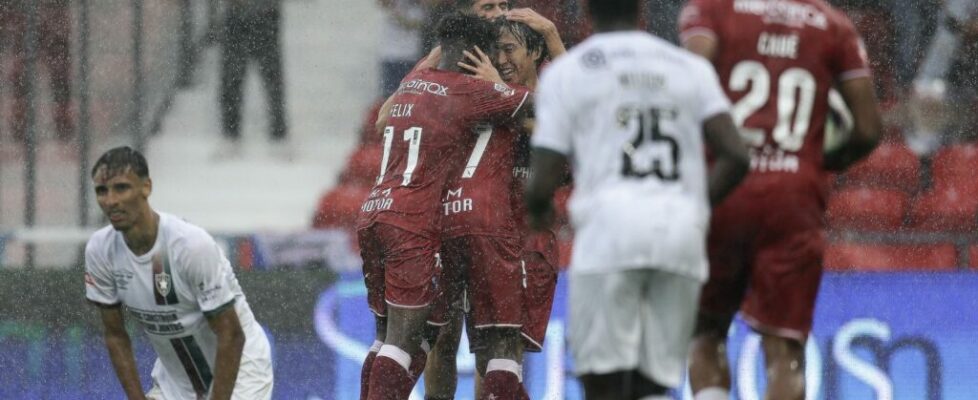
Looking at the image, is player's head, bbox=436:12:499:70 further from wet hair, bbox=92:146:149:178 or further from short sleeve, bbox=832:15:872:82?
short sleeve, bbox=832:15:872:82

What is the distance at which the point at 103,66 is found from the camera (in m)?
9.83

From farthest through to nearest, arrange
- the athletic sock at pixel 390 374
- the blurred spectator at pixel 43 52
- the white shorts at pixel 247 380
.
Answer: the blurred spectator at pixel 43 52 → the athletic sock at pixel 390 374 → the white shorts at pixel 247 380

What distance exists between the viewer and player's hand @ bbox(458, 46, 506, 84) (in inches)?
277

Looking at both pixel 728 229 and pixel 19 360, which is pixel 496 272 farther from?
pixel 19 360

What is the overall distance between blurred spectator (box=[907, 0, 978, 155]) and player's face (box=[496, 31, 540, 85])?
11.5 ft

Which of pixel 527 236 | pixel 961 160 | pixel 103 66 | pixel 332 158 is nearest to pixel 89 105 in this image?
pixel 103 66

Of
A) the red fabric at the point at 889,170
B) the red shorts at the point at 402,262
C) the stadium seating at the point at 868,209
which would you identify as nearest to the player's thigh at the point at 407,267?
the red shorts at the point at 402,262

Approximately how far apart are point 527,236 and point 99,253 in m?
2.01

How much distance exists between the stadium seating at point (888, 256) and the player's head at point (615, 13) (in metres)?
5.20

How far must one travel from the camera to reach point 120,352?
20.4 ft

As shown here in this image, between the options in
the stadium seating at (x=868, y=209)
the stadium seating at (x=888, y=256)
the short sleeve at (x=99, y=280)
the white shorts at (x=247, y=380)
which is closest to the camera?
the short sleeve at (x=99, y=280)

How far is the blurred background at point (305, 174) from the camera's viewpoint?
29.2ft

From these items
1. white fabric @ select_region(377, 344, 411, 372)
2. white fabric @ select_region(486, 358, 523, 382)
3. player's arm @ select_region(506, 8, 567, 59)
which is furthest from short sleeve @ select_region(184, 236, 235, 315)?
player's arm @ select_region(506, 8, 567, 59)

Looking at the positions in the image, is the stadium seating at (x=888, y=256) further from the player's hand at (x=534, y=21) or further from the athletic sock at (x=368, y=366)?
the athletic sock at (x=368, y=366)
